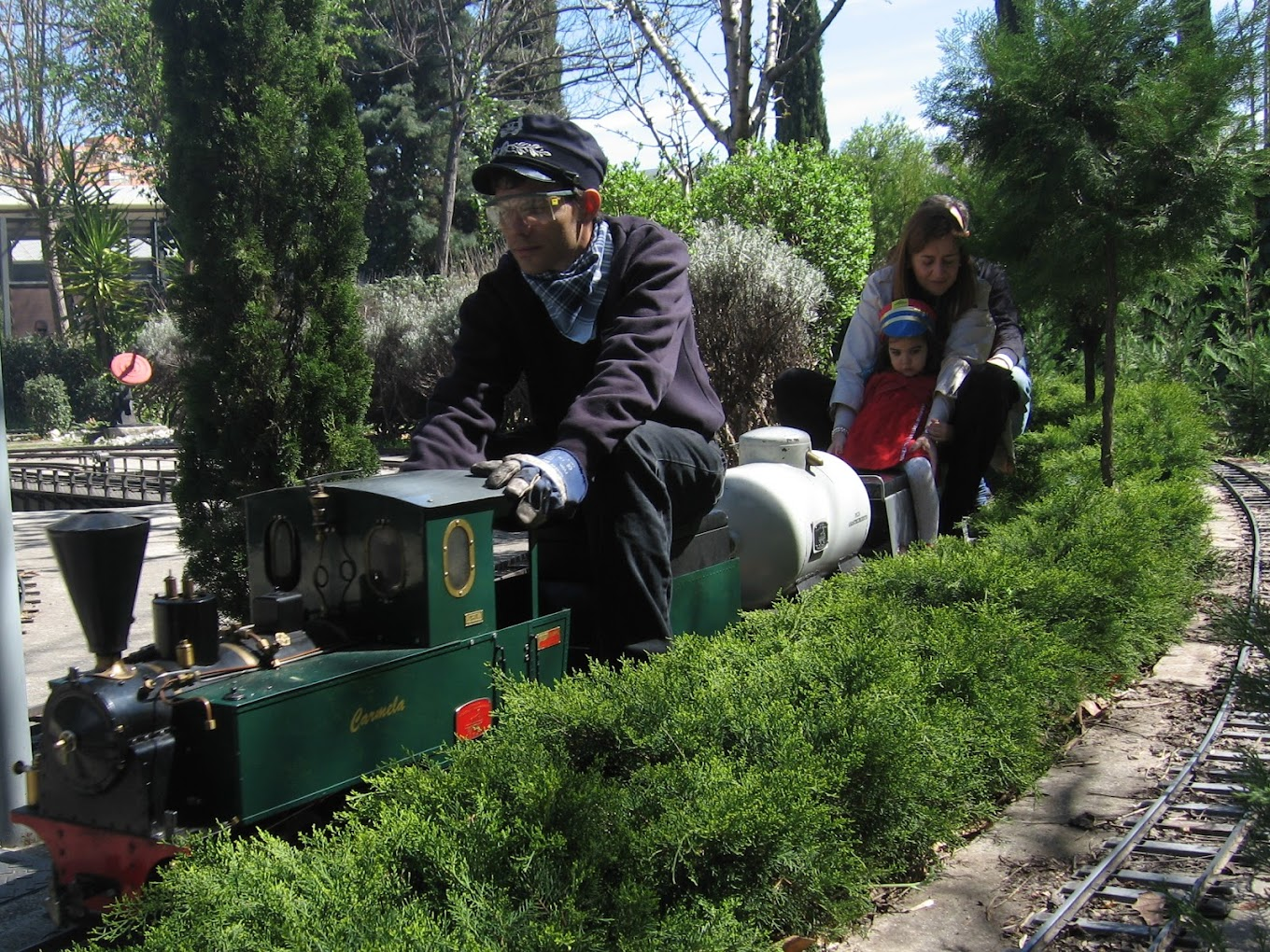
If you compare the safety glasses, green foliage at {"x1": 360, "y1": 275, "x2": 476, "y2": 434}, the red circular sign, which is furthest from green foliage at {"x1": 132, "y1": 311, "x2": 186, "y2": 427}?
the safety glasses

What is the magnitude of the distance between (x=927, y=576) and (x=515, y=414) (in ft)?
40.9

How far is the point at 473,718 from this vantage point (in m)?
3.53

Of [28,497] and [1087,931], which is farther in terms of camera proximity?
[28,497]

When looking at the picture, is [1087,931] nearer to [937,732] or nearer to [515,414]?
[937,732]

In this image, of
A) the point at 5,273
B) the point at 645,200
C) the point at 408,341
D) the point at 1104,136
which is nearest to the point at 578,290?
the point at 1104,136

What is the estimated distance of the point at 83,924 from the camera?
3104 millimetres

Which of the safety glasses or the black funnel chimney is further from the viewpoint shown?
the safety glasses

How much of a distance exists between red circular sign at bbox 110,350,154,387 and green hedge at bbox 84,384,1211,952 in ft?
72.0

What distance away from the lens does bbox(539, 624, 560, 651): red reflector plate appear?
3811 millimetres

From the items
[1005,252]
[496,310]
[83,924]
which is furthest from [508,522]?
[1005,252]

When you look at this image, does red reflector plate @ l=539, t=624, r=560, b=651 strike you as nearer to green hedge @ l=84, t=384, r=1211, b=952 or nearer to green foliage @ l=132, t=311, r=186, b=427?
green hedge @ l=84, t=384, r=1211, b=952

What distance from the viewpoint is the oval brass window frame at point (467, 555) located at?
10.8 feet

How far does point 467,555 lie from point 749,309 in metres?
10.5

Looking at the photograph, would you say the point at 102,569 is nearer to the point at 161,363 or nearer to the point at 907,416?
the point at 907,416
